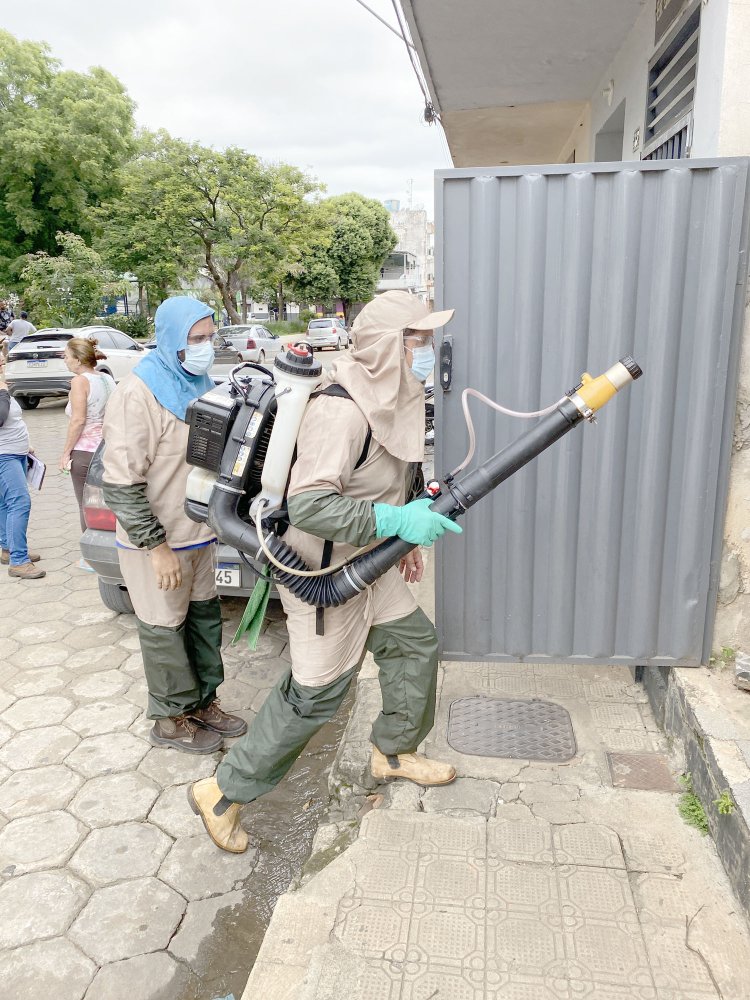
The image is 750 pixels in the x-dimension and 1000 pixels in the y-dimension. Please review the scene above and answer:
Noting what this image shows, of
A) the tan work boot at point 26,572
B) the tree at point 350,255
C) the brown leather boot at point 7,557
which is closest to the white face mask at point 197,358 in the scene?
the tan work boot at point 26,572

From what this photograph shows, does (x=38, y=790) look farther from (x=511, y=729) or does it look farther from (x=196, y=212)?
(x=196, y=212)

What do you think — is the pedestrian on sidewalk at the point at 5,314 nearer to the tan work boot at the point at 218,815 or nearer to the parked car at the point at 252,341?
the parked car at the point at 252,341

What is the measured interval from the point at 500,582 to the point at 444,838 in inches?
42.0

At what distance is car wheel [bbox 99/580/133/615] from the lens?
4.45 m

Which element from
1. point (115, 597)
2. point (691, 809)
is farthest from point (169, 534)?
point (691, 809)

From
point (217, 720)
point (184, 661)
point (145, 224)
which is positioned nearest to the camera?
point (184, 661)

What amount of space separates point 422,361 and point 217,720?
1.97 meters

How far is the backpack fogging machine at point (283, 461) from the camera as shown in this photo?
222cm

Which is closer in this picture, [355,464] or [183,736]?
[355,464]

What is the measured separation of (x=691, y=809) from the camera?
2592 millimetres

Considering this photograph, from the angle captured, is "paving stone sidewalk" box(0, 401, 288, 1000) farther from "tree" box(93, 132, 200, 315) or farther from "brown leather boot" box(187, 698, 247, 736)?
"tree" box(93, 132, 200, 315)

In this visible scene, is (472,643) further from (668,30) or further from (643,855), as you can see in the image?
(668,30)

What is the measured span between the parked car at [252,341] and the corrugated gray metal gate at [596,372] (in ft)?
69.2

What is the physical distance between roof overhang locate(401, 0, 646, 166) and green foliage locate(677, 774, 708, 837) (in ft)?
14.5
